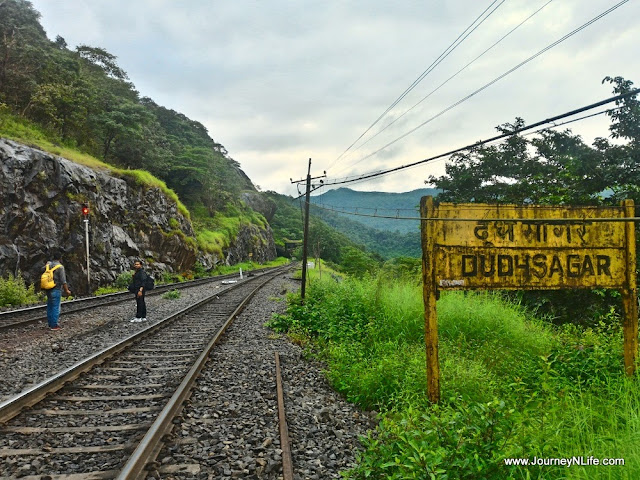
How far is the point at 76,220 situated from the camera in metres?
18.6

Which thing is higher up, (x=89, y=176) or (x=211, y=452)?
(x=89, y=176)

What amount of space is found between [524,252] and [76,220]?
19.7 metres

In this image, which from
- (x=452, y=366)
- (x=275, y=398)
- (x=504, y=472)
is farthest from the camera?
(x=452, y=366)

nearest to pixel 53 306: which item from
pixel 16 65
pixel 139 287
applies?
pixel 139 287

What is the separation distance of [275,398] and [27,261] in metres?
15.5

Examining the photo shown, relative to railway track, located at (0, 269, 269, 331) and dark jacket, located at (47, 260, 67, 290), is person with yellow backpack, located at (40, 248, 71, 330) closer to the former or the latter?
dark jacket, located at (47, 260, 67, 290)

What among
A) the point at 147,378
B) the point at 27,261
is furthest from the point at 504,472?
the point at 27,261

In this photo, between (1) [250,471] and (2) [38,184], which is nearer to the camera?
(1) [250,471]

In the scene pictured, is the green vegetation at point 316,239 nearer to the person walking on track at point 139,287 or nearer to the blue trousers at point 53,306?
the person walking on track at point 139,287

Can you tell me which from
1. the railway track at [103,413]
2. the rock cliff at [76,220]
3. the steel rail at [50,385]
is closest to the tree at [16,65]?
the rock cliff at [76,220]

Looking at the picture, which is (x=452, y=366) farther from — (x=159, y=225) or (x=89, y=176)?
(x=159, y=225)

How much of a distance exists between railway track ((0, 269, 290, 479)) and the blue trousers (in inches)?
127

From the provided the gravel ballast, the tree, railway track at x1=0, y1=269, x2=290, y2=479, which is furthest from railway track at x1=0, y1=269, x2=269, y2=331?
the tree

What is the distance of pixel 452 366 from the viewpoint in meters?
5.85
